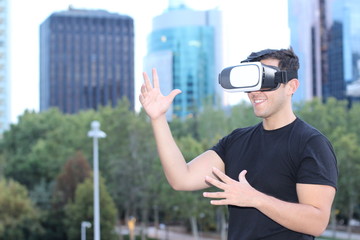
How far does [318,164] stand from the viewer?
285 cm

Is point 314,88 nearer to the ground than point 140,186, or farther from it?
farther from it

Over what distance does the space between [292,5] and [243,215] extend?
144016mm

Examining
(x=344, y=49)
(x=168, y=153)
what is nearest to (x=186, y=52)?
(x=344, y=49)

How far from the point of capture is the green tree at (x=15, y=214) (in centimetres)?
3838

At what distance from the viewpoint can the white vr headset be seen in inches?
119

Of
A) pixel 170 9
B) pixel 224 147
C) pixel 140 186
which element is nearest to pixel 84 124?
pixel 140 186

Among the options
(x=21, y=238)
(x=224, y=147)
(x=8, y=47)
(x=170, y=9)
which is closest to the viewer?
(x=224, y=147)

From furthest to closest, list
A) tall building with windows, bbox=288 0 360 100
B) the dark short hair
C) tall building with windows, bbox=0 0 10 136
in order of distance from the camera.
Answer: tall building with windows, bbox=288 0 360 100 → tall building with windows, bbox=0 0 10 136 → the dark short hair

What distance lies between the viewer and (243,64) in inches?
121

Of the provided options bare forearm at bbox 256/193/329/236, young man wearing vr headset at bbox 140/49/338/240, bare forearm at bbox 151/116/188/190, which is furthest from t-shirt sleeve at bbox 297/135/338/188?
bare forearm at bbox 151/116/188/190

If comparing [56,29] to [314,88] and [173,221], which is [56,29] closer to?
[314,88]

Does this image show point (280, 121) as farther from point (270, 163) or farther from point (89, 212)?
point (89, 212)

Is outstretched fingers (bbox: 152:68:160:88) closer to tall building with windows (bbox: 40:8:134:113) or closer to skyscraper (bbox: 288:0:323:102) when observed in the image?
skyscraper (bbox: 288:0:323:102)

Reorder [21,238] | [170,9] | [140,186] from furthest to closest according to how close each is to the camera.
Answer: [170,9] → [140,186] → [21,238]
